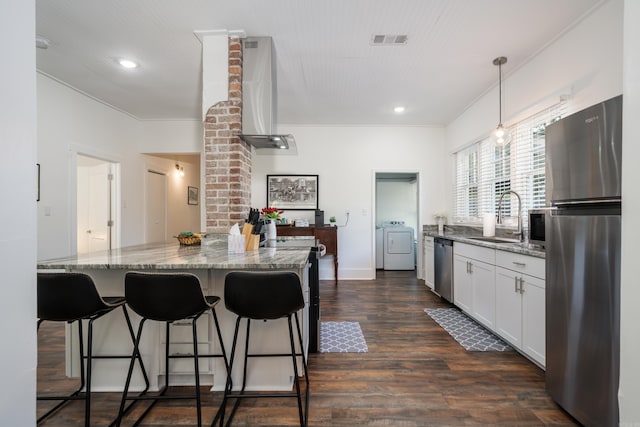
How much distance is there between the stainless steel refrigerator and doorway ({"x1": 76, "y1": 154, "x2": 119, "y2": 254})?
18.0 ft

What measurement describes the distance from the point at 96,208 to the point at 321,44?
14.1ft

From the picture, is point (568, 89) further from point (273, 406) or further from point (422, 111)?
point (273, 406)

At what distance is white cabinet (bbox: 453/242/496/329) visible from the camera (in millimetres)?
2672

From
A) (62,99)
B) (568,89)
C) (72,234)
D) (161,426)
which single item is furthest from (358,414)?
(62,99)

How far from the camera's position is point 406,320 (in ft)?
10.2

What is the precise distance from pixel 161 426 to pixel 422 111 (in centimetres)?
465

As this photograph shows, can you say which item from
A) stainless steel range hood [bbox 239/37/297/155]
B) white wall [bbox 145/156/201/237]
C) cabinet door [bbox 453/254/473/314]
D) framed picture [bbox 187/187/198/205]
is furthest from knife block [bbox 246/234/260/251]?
framed picture [bbox 187/187/198/205]

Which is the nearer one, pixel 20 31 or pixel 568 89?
pixel 20 31

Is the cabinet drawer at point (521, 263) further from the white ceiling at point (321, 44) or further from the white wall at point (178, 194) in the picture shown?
the white wall at point (178, 194)

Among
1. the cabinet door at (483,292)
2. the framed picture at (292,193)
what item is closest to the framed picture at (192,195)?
the framed picture at (292,193)

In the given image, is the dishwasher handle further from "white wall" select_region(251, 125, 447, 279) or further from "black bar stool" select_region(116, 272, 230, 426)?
"black bar stool" select_region(116, 272, 230, 426)

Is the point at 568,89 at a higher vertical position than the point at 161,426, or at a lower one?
higher

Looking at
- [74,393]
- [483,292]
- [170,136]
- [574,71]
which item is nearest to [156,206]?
[170,136]

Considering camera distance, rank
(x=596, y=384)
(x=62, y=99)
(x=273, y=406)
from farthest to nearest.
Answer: (x=62, y=99) → (x=273, y=406) → (x=596, y=384)
